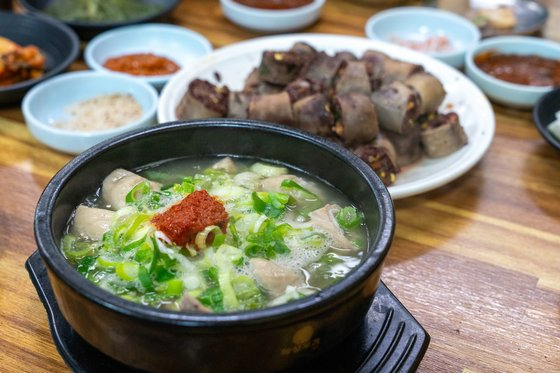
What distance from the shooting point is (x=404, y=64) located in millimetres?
2432

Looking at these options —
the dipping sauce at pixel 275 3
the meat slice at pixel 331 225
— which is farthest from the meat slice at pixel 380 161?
the dipping sauce at pixel 275 3

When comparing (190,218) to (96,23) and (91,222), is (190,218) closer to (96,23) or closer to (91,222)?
(91,222)

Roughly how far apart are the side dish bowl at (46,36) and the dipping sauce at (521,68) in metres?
1.87

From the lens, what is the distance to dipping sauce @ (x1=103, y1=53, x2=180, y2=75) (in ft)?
9.50

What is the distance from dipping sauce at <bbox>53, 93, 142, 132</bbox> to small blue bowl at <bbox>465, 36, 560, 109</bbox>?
1464mm

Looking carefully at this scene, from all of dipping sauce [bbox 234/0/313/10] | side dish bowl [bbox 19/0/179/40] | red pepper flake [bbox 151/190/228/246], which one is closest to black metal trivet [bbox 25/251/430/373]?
red pepper flake [bbox 151/190/228/246]

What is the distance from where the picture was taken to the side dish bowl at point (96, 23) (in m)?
3.11

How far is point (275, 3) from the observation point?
3447 mm

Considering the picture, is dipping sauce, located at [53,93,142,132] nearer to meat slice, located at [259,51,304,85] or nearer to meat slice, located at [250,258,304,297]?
meat slice, located at [259,51,304,85]

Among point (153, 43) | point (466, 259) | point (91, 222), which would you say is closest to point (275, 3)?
point (153, 43)

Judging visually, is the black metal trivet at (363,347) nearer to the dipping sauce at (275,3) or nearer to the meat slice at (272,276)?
the meat slice at (272,276)

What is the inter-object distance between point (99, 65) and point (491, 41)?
1.84 meters

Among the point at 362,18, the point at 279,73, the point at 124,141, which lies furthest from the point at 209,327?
the point at 362,18

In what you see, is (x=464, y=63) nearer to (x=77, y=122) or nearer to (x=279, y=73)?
(x=279, y=73)
